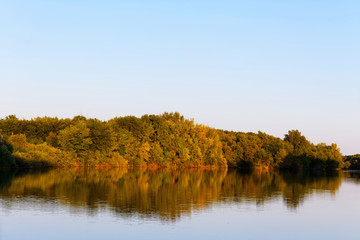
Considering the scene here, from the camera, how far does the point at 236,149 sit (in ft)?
396

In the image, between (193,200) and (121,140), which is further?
(121,140)

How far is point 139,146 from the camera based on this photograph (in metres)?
93.5

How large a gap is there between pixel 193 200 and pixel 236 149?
9110 cm

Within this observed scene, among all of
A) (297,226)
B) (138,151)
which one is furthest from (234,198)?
(138,151)

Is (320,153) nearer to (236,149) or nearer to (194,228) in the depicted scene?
(236,149)

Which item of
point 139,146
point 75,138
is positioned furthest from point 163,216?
point 139,146

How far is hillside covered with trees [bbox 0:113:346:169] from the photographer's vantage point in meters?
74.6

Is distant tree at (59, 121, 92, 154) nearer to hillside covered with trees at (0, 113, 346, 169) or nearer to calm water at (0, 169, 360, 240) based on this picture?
hillside covered with trees at (0, 113, 346, 169)

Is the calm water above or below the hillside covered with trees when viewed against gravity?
below

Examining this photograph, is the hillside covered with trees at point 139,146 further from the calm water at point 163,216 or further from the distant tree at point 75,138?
the calm water at point 163,216

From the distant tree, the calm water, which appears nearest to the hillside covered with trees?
the distant tree

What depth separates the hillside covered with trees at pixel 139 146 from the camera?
245 feet

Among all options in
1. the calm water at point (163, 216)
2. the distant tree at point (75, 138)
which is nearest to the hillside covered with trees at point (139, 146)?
the distant tree at point (75, 138)

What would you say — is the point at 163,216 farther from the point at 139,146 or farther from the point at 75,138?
the point at 139,146
